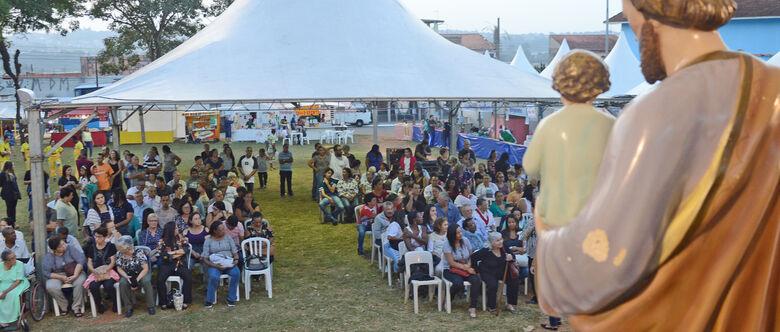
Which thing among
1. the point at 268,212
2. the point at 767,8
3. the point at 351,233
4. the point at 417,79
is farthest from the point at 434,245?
the point at 767,8

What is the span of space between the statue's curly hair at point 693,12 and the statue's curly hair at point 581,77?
0.15m

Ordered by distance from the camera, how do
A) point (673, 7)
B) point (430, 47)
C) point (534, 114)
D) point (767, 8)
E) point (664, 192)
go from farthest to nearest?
point (767, 8) < point (534, 114) < point (430, 47) < point (673, 7) < point (664, 192)

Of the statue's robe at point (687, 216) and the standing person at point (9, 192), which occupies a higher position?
the statue's robe at point (687, 216)

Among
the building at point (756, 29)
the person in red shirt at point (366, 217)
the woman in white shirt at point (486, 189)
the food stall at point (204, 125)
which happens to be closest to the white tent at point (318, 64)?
the woman in white shirt at point (486, 189)

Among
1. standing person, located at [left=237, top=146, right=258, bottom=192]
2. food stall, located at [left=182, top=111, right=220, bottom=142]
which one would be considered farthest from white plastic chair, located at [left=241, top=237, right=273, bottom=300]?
food stall, located at [left=182, top=111, right=220, bottom=142]

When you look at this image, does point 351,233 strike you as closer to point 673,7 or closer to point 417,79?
point 417,79

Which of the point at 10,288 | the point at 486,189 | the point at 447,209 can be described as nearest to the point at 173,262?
the point at 10,288

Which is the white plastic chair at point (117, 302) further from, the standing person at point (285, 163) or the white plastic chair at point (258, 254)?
the standing person at point (285, 163)

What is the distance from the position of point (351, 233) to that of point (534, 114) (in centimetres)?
1584

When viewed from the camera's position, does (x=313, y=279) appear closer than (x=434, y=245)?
No

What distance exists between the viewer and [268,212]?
14.4 m

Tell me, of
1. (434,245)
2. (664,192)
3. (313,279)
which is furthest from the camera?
(313,279)

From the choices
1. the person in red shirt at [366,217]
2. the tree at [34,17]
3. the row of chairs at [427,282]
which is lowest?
the row of chairs at [427,282]

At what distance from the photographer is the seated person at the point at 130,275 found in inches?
319
